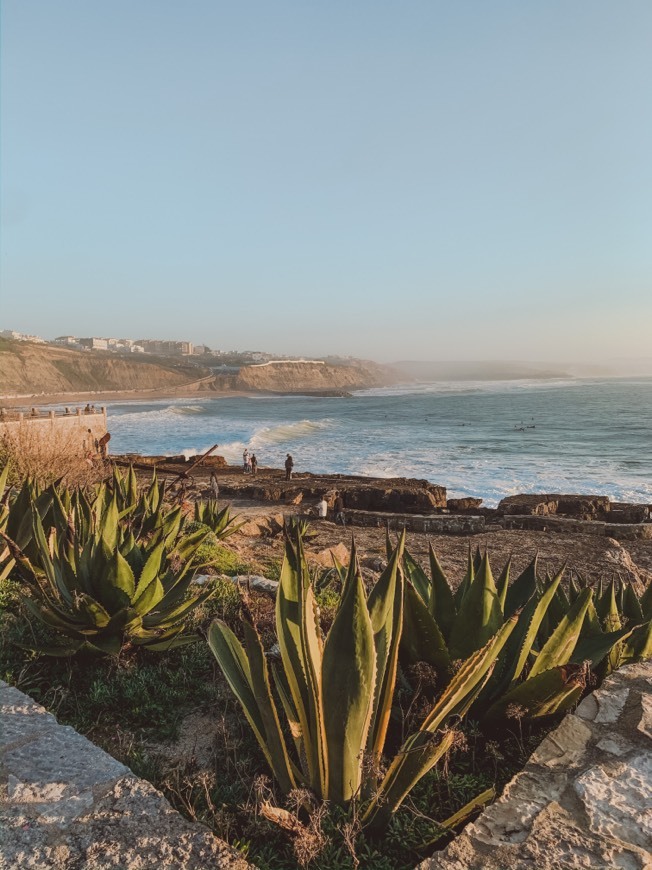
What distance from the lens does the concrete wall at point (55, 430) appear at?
1009cm

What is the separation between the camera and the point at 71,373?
97.8 meters

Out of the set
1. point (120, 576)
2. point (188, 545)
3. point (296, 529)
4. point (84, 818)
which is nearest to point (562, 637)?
point (296, 529)

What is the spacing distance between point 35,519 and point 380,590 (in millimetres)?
2325

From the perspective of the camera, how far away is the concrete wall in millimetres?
10094

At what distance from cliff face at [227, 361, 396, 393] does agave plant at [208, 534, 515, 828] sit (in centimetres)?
11520

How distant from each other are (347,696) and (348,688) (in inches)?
1.0

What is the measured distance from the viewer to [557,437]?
1467 inches

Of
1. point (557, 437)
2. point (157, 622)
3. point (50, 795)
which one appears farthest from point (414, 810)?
point (557, 437)

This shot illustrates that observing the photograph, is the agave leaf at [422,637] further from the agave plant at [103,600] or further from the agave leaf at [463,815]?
the agave plant at [103,600]

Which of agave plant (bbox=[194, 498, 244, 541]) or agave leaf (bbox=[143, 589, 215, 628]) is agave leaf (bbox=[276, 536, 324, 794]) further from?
agave plant (bbox=[194, 498, 244, 541])

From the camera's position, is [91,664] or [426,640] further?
[91,664]

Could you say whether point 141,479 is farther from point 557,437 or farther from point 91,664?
point 557,437

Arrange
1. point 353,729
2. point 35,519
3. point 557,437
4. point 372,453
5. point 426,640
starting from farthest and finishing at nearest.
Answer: point 557,437 → point 372,453 → point 35,519 → point 426,640 → point 353,729

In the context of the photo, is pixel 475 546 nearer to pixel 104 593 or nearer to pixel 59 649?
pixel 104 593
